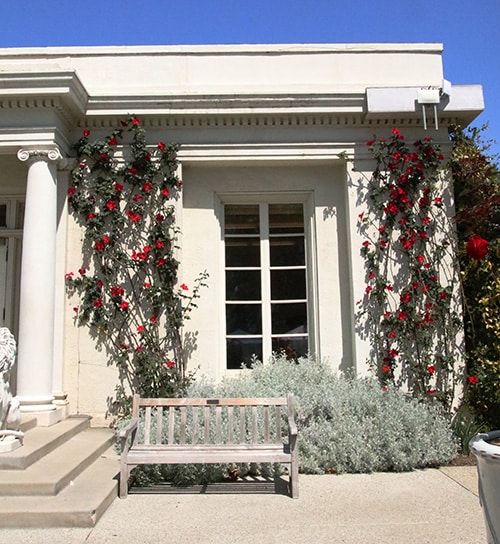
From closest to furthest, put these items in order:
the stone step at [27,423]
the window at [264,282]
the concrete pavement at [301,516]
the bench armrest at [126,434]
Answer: the concrete pavement at [301,516]
the bench armrest at [126,434]
the stone step at [27,423]
the window at [264,282]

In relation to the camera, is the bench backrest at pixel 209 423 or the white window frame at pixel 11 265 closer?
the bench backrest at pixel 209 423

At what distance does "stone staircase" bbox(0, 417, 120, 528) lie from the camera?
12.1 ft

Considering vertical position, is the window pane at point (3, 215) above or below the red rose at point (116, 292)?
above

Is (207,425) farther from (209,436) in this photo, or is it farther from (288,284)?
(288,284)

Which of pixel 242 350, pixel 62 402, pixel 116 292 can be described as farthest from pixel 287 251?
pixel 62 402

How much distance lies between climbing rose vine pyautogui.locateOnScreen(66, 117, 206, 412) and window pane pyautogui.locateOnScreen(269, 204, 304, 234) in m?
1.34

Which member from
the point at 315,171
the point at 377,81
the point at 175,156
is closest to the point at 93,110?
the point at 175,156

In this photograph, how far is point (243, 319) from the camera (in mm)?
7039

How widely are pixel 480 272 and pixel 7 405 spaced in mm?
5482

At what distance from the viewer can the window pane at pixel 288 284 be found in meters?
7.11

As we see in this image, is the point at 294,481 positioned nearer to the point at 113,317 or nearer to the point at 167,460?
the point at 167,460

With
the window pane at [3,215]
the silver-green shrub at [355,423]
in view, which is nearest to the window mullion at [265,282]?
the silver-green shrub at [355,423]

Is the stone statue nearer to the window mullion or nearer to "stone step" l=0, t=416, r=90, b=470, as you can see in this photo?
"stone step" l=0, t=416, r=90, b=470

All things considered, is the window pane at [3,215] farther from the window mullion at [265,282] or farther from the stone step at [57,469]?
the window mullion at [265,282]
